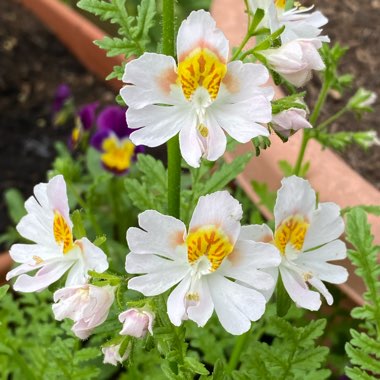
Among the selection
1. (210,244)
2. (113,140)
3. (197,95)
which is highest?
(197,95)

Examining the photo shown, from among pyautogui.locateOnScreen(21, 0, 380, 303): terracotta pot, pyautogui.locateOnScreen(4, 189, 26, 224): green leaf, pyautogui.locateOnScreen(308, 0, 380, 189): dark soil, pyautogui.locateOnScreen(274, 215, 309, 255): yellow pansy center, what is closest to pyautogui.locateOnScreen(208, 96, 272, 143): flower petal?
pyautogui.locateOnScreen(274, 215, 309, 255): yellow pansy center

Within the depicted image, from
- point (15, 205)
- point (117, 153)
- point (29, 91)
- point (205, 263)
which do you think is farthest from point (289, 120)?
point (29, 91)

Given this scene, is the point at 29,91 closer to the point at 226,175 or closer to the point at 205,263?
the point at 226,175

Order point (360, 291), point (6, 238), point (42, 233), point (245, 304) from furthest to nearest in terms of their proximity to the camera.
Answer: point (6, 238), point (360, 291), point (42, 233), point (245, 304)

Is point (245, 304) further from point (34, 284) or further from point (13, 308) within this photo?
point (13, 308)

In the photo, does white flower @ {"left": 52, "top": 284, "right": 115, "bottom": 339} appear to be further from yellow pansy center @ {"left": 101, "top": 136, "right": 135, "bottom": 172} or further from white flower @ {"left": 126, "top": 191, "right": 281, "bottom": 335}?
yellow pansy center @ {"left": 101, "top": 136, "right": 135, "bottom": 172}

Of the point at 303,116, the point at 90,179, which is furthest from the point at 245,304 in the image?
the point at 90,179
